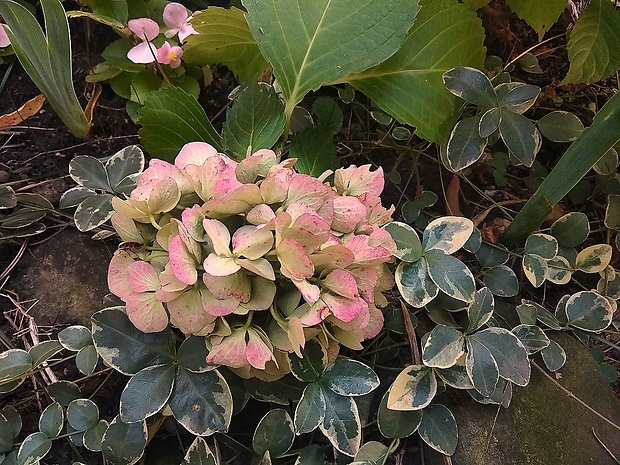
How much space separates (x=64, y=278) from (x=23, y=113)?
0.34 metres

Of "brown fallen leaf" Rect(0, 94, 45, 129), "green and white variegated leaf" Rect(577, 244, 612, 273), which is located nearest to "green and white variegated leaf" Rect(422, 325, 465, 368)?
"green and white variegated leaf" Rect(577, 244, 612, 273)

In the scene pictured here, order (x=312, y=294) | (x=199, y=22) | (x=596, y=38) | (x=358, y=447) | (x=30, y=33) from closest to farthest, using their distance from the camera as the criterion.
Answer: (x=312, y=294) → (x=358, y=447) → (x=30, y=33) → (x=199, y=22) → (x=596, y=38)

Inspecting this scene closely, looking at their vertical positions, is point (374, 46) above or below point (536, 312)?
above

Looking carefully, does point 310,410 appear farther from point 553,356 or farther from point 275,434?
point 553,356

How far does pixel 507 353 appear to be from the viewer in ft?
2.31

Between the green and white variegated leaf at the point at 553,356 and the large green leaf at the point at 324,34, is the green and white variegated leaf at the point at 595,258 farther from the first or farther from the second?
the large green leaf at the point at 324,34

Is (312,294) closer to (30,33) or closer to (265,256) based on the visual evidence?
(265,256)

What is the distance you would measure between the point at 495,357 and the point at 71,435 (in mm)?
548

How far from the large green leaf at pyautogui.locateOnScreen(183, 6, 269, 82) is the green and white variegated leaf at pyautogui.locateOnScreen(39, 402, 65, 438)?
599mm

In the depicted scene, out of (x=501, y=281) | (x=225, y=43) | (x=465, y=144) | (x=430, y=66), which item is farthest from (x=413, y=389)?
(x=225, y=43)

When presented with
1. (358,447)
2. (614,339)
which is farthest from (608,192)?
(358,447)

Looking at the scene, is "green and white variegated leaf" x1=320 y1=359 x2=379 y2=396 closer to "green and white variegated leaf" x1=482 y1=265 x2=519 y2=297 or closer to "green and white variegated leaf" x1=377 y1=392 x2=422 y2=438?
"green and white variegated leaf" x1=377 y1=392 x2=422 y2=438

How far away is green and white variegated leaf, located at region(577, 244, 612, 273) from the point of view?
0.88 m

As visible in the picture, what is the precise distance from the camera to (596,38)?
99 cm
